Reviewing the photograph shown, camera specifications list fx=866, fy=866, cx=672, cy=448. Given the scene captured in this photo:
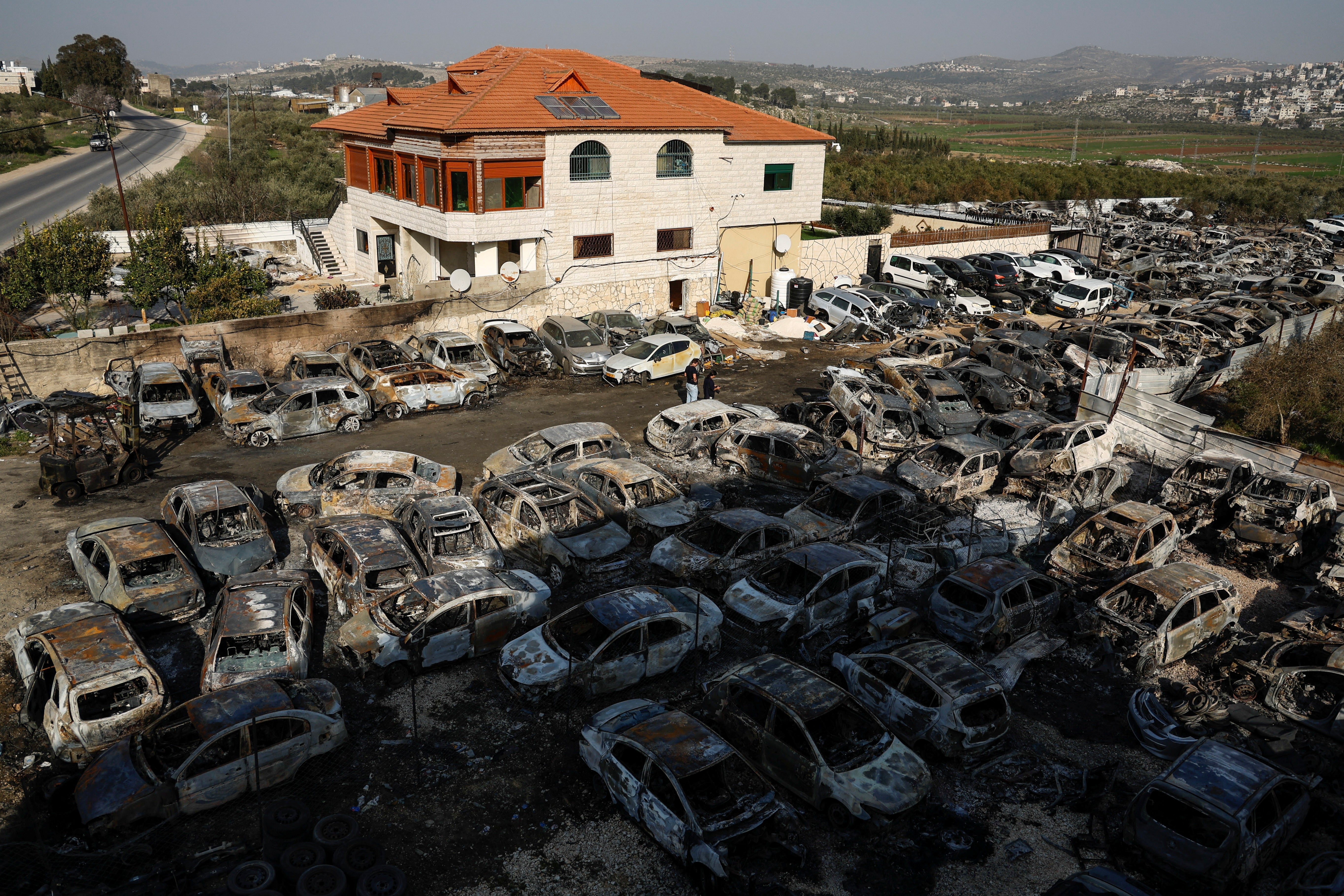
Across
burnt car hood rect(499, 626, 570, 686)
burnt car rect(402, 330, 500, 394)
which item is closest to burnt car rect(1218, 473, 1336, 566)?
burnt car hood rect(499, 626, 570, 686)

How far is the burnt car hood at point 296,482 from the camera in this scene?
16469mm

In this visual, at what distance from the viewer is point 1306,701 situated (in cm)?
1168

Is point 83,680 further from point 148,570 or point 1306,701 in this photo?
point 1306,701

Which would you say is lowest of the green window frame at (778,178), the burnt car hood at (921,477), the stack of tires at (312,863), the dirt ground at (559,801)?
the dirt ground at (559,801)

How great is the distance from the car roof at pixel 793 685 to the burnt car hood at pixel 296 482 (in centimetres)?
987

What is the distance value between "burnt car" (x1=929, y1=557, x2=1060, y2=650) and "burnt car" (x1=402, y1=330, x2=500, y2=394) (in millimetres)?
14667

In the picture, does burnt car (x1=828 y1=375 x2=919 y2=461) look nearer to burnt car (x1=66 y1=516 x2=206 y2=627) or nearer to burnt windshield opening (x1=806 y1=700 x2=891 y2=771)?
burnt windshield opening (x1=806 y1=700 x2=891 y2=771)

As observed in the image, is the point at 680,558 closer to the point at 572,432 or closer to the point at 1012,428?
the point at 572,432

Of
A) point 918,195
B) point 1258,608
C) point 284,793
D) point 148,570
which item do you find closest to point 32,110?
point 918,195

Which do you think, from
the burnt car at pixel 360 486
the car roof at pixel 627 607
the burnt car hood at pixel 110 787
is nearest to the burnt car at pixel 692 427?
the burnt car at pixel 360 486

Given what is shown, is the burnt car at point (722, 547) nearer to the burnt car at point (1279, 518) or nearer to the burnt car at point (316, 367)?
the burnt car at point (1279, 518)

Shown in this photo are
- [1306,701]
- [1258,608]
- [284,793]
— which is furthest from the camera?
[1258,608]

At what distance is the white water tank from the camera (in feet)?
108

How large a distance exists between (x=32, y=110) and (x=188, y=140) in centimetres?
1617
